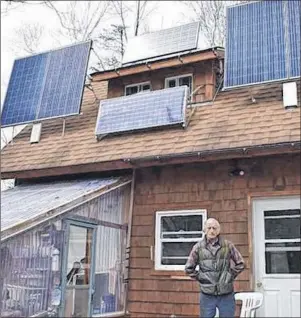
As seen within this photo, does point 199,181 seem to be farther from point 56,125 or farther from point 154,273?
point 56,125

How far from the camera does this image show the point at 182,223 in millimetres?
6801

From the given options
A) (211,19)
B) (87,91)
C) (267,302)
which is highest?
(211,19)

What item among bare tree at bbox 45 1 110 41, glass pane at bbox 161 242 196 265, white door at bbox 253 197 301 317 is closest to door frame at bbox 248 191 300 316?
white door at bbox 253 197 301 317

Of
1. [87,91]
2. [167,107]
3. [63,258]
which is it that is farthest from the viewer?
[87,91]

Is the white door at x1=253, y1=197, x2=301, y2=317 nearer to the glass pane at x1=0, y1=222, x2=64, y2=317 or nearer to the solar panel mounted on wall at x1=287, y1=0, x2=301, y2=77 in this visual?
the solar panel mounted on wall at x1=287, y1=0, x2=301, y2=77

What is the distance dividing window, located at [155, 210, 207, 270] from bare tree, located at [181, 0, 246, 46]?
345 inches

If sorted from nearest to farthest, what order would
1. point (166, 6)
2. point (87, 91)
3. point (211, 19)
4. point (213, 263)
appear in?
point (213, 263), point (87, 91), point (211, 19), point (166, 6)

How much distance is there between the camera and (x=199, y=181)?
675 centimetres

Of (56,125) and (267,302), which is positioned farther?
(56,125)

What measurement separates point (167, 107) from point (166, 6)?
9.75 m

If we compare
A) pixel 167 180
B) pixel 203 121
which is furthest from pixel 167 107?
pixel 167 180

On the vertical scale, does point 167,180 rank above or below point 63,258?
above

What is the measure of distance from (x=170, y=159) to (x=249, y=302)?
2192 millimetres

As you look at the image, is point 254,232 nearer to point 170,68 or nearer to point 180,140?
point 180,140
